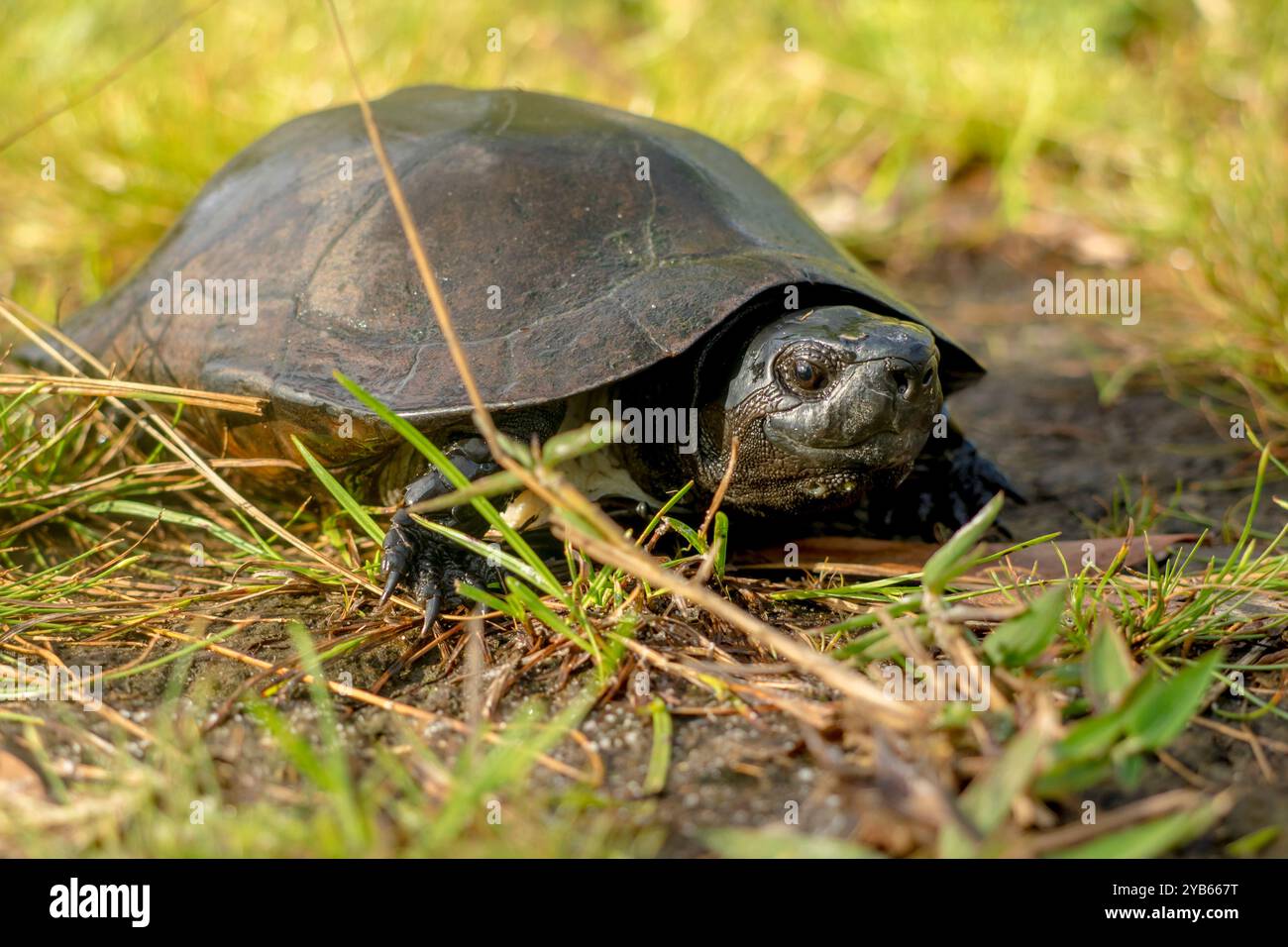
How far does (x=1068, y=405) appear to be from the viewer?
4273 mm

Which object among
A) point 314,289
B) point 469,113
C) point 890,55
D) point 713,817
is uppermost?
point 890,55

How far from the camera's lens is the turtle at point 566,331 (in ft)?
8.07

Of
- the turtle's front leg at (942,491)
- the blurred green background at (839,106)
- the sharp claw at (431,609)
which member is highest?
the blurred green background at (839,106)

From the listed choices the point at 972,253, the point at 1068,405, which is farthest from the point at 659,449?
the point at 972,253

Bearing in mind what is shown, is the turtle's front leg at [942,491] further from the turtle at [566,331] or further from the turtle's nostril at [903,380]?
the turtle's nostril at [903,380]

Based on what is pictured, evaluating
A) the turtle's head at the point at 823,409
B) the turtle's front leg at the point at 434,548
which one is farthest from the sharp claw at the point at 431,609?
the turtle's head at the point at 823,409

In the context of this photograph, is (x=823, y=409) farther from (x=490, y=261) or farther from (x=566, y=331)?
(x=490, y=261)

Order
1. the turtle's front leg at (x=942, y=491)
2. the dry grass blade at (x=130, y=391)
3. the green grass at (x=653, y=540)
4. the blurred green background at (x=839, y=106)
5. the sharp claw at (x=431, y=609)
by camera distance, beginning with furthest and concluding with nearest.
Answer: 1. the blurred green background at (x=839, y=106)
2. the turtle's front leg at (x=942, y=491)
3. the dry grass blade at (x=130, y=391)
4. the sharp claw at (x=431, y=609)
5. the green grass at (x=653, y=540)

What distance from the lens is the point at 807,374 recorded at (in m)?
2.41

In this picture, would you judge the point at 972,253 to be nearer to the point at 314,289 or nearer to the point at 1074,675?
the point at 314,289

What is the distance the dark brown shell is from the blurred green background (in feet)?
6.00

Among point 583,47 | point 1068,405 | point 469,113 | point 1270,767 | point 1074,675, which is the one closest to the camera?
point 1074,675

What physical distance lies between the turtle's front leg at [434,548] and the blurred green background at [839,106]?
8.64 feet

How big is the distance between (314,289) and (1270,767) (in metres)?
2.25
